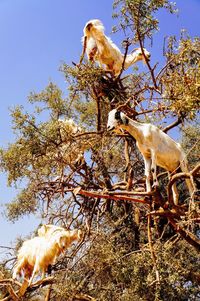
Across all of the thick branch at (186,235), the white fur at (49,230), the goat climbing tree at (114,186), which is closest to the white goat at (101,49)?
the goat climbing tree at (114,186)

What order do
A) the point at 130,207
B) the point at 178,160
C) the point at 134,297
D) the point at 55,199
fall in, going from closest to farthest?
the point at 134,297 → the point at 178,160 → the point at 55,199 → the point at 130,207

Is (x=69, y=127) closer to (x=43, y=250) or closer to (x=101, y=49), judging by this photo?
(x=101, y=49)

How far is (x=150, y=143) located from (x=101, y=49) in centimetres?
323

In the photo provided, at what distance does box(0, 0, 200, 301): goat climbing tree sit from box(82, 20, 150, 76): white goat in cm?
67

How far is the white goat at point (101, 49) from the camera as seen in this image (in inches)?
375

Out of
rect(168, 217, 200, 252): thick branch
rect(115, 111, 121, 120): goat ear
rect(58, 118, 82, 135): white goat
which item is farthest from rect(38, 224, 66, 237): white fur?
rect(115, 111, 121, 120): goat ear

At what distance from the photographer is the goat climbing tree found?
22.3 ft

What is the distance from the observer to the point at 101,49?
31.4 ft

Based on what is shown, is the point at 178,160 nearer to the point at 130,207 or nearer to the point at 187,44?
the point at 187,44

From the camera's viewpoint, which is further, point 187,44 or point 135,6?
point 135,6

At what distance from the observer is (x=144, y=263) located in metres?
7.16

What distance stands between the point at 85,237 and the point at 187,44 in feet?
14.6

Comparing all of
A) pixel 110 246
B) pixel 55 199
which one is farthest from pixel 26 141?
pixel 110 246

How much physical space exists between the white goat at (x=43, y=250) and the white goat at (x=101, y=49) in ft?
11.8
